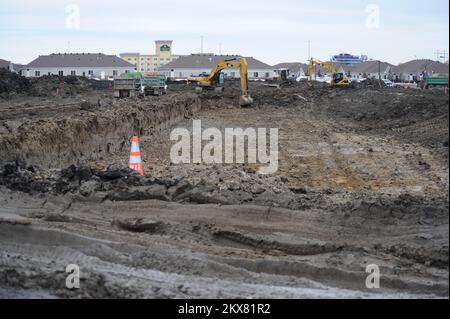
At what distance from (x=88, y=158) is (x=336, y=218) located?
9.50 m

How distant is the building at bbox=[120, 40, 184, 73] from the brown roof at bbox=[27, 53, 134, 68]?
2661 centimetres

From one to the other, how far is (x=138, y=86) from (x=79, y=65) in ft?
188

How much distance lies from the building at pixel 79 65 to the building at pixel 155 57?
89.1ft

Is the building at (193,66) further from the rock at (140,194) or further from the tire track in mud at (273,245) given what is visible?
the tire track in mud at (273,245)

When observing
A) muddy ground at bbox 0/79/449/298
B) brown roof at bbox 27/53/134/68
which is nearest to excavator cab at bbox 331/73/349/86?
muddy ground at bbox 0/79/449/298

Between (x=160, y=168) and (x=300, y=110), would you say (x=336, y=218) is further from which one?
(x=300, y=110)

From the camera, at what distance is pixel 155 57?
12525 centimetres

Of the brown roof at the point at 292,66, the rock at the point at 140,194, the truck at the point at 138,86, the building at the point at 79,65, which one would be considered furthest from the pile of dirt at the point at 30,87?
the brown roof at the point at 292,66

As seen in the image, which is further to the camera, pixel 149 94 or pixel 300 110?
pixel 149 94

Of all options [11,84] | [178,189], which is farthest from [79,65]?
[178,189]

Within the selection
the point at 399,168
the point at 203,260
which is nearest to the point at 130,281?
the point at 203,260

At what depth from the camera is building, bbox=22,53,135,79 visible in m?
86.1

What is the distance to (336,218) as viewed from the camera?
6516 millimetres

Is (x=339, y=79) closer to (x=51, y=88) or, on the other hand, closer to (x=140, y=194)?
(x=51, y=88)
